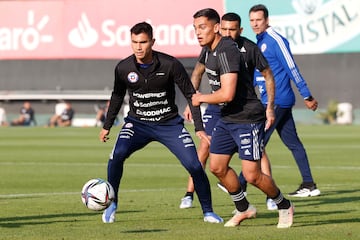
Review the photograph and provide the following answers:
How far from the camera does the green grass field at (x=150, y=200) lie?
11016 mm

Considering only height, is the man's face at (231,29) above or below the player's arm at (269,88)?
above

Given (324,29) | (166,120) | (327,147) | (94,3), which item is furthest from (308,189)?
(94,3)

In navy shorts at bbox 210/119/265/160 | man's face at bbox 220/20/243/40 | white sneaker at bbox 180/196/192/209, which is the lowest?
white sneaker at bbox 180/196/192/209

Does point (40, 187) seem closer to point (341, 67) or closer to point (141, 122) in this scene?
point (141, 122)

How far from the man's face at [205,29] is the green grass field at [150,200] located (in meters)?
1.89

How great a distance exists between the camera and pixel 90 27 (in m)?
53.1

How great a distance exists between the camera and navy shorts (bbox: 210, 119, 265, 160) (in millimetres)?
11211

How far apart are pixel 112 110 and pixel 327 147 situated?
1827cm

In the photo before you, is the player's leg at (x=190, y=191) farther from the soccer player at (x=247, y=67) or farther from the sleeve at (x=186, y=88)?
the sleeve at (x=186, y=88)

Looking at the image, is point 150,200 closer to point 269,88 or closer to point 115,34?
point 269,88

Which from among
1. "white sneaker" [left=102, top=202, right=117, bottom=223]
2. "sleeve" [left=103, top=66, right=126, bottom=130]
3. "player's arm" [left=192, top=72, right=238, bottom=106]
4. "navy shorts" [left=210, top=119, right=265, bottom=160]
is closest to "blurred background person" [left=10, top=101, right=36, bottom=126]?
"sleeve" [left=103, top=66, right=126, bottom=130]

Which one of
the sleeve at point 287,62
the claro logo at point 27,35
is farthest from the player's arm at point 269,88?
the claro logo at point 27,35

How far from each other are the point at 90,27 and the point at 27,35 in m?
3.39

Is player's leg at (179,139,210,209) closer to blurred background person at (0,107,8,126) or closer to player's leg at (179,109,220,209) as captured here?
player's leg at (179,109,220,209)
